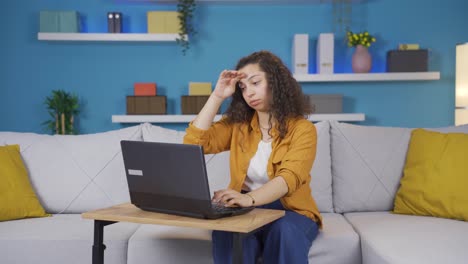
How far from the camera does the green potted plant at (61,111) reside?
3967 millimetres

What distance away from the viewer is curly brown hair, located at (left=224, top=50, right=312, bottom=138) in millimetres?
2084

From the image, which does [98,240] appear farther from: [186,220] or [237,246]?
[237,246]

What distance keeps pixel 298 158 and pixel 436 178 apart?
0.86 meters

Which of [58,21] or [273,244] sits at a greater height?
[58,21]

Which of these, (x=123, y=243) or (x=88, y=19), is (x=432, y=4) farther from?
(x=123, y=243)

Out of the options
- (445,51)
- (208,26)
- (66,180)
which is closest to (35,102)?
(208,26)

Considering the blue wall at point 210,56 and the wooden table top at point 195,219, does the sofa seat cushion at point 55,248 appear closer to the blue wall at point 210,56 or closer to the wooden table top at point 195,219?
the wooden table top at point 195,219

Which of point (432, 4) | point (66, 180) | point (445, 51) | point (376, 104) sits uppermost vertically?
point (432, 4)

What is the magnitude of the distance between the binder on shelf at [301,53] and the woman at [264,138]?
1808 millimetres

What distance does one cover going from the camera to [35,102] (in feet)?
13.5

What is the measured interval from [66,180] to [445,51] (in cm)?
289

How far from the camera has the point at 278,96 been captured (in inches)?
82.5

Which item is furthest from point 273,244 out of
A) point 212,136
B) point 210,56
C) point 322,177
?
point 210,56

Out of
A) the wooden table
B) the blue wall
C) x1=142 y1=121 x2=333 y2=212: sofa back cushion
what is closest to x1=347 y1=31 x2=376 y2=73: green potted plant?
the blue wall
